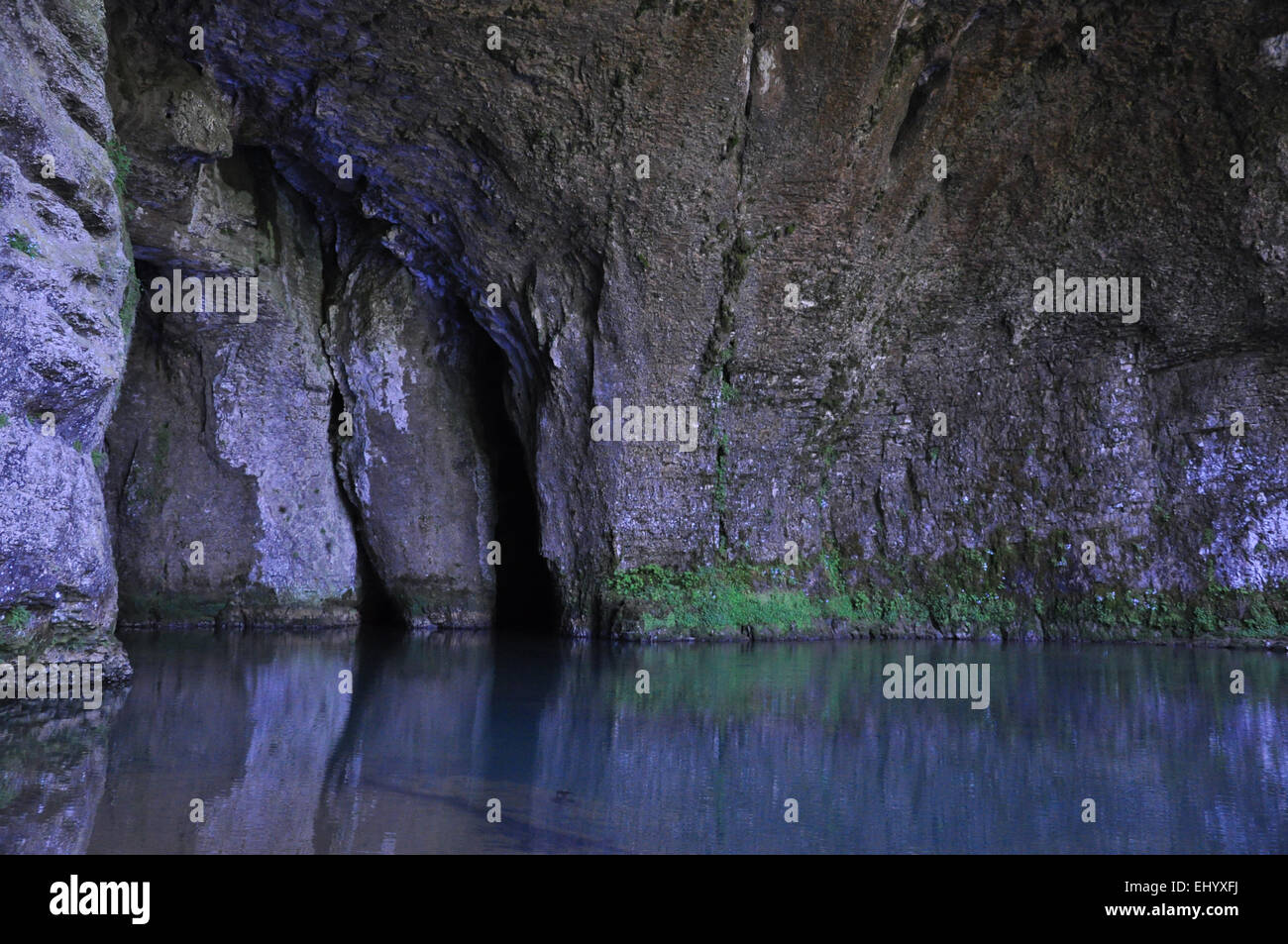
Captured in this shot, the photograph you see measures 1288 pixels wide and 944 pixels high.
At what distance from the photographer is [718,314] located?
13852 mm

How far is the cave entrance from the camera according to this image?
16.5 metres

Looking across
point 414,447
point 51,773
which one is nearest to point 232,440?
point 414,447

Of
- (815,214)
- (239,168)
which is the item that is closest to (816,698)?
(815,214)

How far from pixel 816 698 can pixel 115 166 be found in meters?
8.31

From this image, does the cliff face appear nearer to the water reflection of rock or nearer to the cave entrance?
the cave entrance

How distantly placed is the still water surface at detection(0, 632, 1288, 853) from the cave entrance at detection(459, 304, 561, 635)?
6.63 m

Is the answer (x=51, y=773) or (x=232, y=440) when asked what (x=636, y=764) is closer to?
(x=51, y=773)

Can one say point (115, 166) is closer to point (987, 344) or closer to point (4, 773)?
point (4, 773)

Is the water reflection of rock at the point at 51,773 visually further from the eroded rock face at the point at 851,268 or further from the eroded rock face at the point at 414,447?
the eroded rock face at the point at 414,447

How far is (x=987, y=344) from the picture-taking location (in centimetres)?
1523

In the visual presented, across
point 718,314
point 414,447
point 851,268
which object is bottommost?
point 414,447

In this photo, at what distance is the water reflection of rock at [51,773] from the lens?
13.4ft

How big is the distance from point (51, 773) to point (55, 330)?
420 centimetres

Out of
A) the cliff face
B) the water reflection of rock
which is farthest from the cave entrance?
the water reflection of rock
